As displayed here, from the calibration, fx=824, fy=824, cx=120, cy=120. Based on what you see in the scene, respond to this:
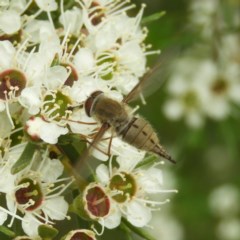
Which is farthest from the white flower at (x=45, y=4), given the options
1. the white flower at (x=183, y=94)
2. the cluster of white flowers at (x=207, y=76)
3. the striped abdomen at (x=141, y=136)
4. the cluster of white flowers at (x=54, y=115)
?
the white flower at (x=183, y=94)

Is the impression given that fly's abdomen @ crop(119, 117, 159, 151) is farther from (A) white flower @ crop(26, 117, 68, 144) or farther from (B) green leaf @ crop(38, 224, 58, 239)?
(B) green leaf @ crop(38, 224, 58, 239)

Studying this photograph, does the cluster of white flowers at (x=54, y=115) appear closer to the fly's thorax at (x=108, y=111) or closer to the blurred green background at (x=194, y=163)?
the fly's thorax at (x=108, y=111)

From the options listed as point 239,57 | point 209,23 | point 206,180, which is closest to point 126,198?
point 209,23

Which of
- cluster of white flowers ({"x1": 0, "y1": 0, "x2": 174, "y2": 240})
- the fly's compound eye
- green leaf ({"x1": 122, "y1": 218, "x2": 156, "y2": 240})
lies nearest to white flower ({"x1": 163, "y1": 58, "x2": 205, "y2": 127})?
cluster of white flowers ({"x1": 0, "y1": 0, "x2": 174, "y2": 240})

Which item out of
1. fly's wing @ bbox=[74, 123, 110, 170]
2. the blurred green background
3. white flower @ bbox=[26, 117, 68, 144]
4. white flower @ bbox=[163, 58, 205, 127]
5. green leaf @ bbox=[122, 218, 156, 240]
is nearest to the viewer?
fly's wing @ bbox=[74, 123, 110, 170]

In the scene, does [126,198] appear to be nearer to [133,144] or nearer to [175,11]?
[133,144]
